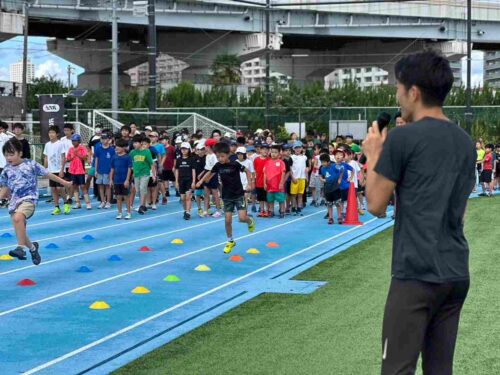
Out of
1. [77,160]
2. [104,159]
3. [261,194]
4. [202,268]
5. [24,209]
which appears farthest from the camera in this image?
[77,160]

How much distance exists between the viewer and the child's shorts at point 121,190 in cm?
2070

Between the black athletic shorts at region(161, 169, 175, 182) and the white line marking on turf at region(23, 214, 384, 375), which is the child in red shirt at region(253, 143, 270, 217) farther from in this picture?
the white line marking on turf at region(23, 214, 384, 375)

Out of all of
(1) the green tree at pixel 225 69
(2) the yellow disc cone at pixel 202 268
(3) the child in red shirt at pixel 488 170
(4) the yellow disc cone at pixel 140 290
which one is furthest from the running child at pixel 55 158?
(1) the green tree at pixel 225 69

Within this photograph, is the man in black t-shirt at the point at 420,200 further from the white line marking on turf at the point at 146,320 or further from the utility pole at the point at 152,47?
the utility pole at the point at 152,47

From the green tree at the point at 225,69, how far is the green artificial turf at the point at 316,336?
54.7m

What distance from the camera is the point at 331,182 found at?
20734 millimetres

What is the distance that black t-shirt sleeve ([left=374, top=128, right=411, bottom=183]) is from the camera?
171 inches

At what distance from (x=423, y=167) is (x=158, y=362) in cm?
410

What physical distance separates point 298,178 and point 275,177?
124cm

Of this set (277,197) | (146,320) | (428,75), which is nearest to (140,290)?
(146,320)

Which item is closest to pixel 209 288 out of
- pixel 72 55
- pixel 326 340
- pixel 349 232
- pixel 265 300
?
pixel 265 300

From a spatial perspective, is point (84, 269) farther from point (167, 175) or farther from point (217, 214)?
point (167, 175)

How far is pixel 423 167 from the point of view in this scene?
172 inches

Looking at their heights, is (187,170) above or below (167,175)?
above
